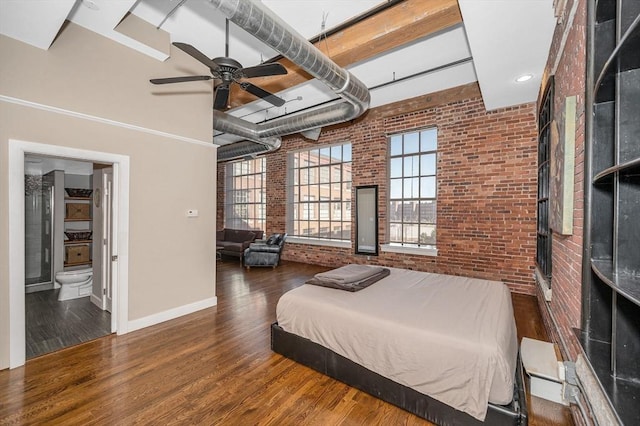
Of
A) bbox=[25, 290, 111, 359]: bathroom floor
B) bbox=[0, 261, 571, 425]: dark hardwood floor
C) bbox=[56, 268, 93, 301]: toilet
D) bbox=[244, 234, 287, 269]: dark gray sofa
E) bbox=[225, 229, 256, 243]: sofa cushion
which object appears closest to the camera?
bbox=[0, 261, 571, 425]: dark hardwood floor

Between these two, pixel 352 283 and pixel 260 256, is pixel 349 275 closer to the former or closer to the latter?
pixel 352 283

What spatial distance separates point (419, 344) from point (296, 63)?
2.82m

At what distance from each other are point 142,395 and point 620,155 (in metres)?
3.36

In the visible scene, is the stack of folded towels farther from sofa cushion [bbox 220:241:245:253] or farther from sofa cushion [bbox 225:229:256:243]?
sofa cushion [bbox 225:229:256:243]

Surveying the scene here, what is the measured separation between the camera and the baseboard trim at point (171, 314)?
330cm

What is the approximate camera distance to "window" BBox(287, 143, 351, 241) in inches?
274

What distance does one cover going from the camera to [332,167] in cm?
718

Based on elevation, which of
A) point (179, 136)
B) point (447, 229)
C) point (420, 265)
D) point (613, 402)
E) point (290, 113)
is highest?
point (290, 113)

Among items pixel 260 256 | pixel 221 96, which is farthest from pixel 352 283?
pixel 260 256

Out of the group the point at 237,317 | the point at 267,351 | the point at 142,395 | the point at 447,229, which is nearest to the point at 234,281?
the point at 237,317

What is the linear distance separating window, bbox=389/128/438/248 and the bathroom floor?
5.12m

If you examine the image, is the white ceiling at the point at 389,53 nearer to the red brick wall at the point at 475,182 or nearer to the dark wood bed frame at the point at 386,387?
the red brick wall at the point at 475,182

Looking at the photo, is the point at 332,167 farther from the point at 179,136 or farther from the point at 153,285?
the point at 153,285

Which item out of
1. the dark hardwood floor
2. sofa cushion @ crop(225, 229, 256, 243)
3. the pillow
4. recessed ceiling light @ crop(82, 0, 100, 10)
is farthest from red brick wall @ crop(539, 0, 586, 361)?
sofa cushion @ crop(225, 229, 256, 243)
